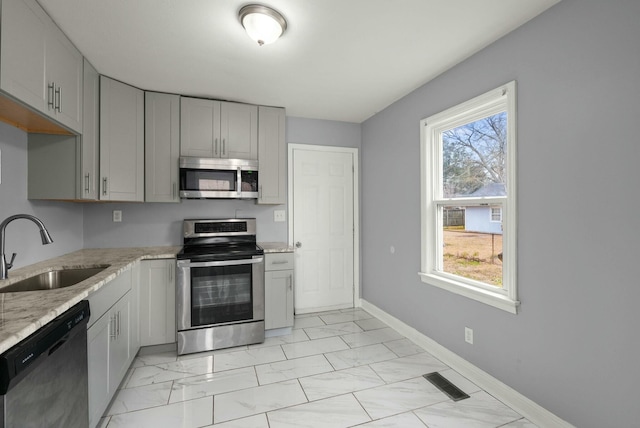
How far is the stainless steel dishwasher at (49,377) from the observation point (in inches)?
37.8

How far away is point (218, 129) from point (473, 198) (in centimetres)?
253

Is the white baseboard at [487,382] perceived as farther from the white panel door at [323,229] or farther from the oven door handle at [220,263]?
the oven door handle at [220,263]

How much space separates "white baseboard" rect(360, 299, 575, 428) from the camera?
1.78 meters

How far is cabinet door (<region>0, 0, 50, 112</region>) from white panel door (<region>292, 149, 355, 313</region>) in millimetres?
2412

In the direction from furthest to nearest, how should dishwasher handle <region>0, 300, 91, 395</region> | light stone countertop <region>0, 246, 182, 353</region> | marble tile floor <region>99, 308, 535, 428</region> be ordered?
marble tile floor <region>99, 308, 535, 428</region> < light stone countertop <region>0, 246, 182, 353</region> < dishwasher handle <region>0, 300, 91, 395</region>

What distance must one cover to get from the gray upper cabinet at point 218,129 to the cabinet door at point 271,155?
3.0 inches

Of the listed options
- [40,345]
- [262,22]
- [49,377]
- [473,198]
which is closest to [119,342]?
[49,377]

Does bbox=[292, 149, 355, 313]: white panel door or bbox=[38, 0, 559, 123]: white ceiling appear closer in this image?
bbox=[38, 0, 559, 123]: white ceiling

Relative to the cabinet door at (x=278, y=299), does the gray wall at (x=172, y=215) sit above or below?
above

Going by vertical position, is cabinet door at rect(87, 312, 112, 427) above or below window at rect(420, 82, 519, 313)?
below

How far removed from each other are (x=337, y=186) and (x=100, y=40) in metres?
2.69

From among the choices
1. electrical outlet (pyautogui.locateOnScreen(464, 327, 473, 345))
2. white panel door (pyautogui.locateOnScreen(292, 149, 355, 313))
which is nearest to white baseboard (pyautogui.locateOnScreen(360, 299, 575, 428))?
electrical outlet (pyautogui.locateOnScreen(464, 327, 473, 345))

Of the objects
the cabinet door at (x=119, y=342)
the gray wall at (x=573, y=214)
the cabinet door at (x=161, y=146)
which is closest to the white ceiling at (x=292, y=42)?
the cabinet door at (x=161, y=146)

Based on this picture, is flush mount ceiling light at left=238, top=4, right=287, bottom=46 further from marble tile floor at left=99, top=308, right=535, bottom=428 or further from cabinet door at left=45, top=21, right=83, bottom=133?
marble tile floor at left=99, top=308, right=535, bottom=428
